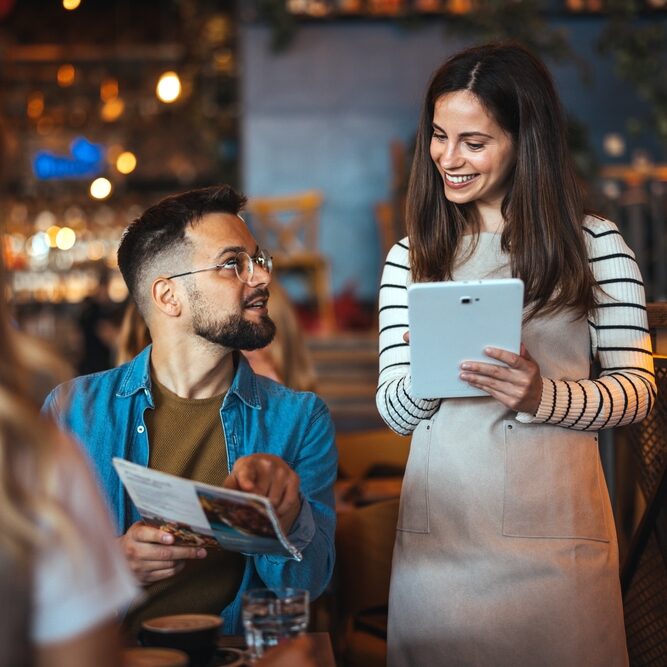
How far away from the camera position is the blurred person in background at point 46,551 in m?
1.11

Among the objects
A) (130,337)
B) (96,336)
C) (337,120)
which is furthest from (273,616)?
(337,120)

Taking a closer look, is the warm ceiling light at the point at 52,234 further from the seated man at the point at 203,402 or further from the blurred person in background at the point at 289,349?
the seated man at the point at 203,402

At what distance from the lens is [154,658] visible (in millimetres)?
1499

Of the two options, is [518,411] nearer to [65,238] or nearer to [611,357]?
[611,357]

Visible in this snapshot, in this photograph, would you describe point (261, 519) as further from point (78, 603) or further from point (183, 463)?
point (183, 463)

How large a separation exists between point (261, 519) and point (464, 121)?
40.0 inches

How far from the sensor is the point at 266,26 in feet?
32.8

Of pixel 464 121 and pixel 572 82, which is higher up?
pixel 572 82

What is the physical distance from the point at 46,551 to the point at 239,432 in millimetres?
1250

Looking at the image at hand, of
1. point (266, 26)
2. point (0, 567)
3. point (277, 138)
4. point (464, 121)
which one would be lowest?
point (0, 567)

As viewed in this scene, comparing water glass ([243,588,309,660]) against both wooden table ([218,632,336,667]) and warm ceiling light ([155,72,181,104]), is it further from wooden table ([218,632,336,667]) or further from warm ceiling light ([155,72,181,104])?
warm ceiling light ([155,72,181,104])

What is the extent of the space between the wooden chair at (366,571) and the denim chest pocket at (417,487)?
74 cm

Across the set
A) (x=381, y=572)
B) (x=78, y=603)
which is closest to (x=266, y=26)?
(x=381, y=572)

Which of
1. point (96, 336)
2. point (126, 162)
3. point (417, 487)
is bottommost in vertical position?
point (417, 487)
